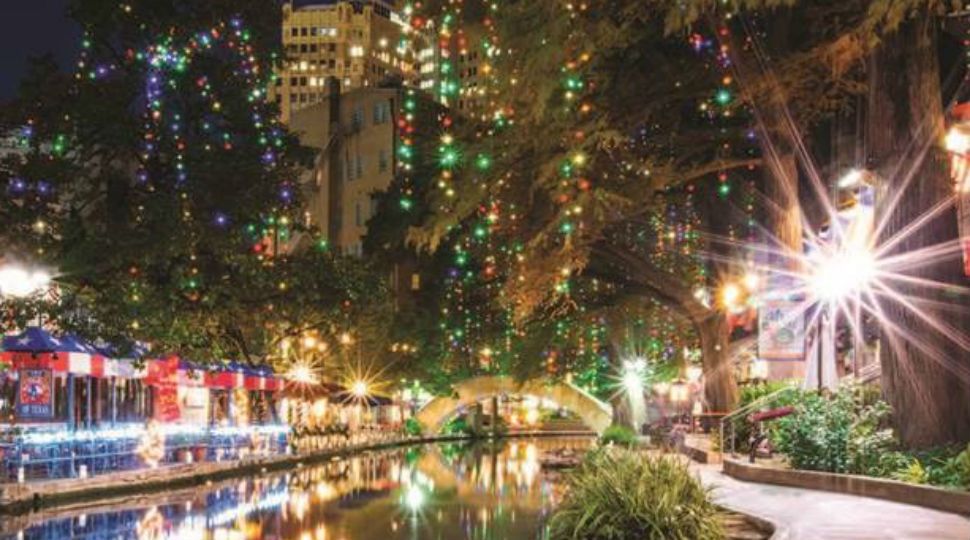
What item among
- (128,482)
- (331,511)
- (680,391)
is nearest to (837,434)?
(331,511)

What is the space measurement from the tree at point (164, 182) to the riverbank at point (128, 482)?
12.0 ft

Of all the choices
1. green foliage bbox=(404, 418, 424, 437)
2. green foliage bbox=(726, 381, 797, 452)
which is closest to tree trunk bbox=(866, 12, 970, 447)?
green foliage bbox=(726, 381, 797, 452)

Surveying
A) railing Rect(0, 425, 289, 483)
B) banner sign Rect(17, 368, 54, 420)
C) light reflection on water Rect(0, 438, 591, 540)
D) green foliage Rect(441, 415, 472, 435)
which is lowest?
green foliage Rect(441, 415, 472, 435)

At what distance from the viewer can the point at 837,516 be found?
48.2ft

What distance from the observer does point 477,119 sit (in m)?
26.0

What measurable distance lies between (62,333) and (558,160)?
14535 mm

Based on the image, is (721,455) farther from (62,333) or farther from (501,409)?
(501,409)

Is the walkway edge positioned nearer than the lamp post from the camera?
Yes

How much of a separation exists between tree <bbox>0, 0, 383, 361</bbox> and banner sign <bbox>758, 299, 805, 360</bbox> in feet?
42.9

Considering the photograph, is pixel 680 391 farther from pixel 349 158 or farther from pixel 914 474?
pixel 914 474

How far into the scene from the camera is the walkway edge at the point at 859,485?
586 inches

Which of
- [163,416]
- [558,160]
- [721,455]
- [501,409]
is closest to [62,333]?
[163,416]

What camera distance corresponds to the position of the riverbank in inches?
987

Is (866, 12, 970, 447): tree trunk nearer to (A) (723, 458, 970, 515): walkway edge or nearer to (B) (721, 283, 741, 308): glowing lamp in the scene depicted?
(A) (723, 458, 970, 515): walkway edge
